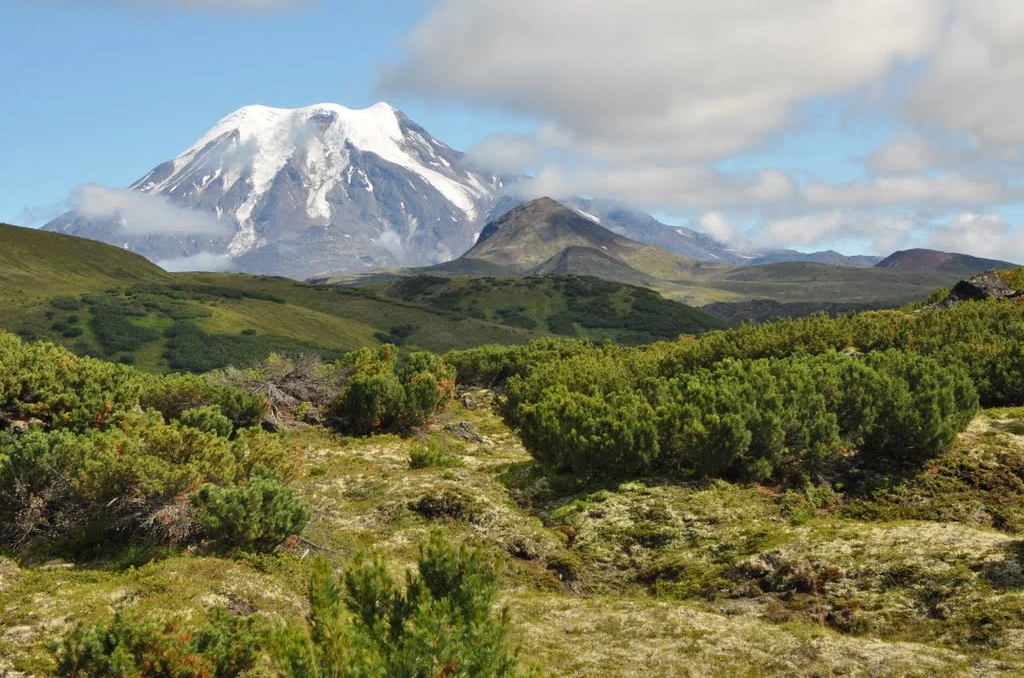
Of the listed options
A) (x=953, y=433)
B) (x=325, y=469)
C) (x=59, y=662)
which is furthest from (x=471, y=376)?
(x=59, y=662)

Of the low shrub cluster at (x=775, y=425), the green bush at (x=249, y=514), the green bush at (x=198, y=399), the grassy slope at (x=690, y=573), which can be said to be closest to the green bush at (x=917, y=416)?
the low shrub cluster at (x=775, y=425)

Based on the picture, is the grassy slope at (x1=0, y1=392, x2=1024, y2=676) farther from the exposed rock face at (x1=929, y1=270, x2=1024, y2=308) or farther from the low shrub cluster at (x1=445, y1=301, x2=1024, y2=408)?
the exposed rock face at (x1=929, y1=270, x2=1024, y2=308)

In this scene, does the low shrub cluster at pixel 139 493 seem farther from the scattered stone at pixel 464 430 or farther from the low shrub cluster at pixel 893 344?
the low shrub cluster at pixel 893 344

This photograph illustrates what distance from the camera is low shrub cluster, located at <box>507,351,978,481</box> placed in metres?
28.0

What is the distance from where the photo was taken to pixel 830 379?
104 ft

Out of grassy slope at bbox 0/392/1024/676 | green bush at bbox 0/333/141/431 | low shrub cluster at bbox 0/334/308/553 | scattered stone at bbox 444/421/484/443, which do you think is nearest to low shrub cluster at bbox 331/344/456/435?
scattered stone at bbox 444/421/484/443

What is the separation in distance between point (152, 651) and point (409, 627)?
6496 mm

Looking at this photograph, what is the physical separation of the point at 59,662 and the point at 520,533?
1402cm

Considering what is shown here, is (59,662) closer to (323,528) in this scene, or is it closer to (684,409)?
(323,528)

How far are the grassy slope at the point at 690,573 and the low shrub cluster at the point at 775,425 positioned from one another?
4.35ft

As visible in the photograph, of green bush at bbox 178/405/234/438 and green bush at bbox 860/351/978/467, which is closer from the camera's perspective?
green bush at bbox 860/351/978/467

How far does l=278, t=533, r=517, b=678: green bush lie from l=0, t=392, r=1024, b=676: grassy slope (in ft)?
8.78

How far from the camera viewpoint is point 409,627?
37.9ft

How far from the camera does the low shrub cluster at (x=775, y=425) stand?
1103 inches
